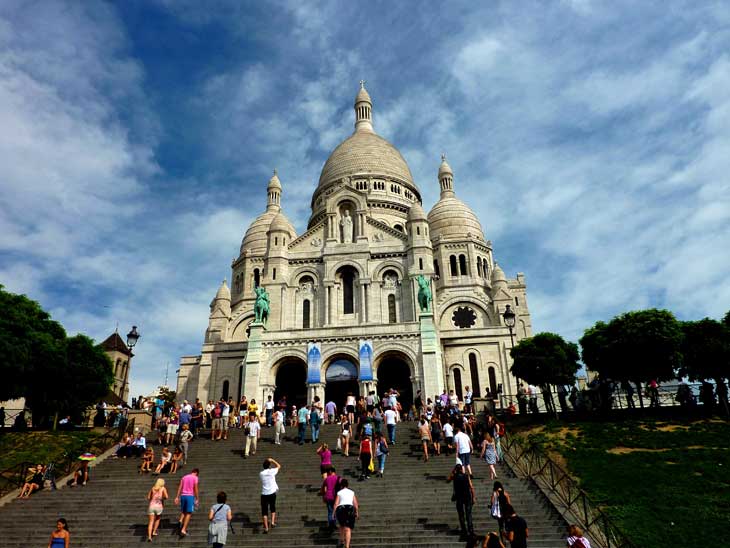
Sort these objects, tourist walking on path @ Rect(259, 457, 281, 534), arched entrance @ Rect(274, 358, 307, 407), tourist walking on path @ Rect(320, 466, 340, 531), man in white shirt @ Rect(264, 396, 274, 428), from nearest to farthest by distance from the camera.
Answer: tourist walking on path @ Rect(320, 466, 340, 531) < tourist walking on path @ Rect(259, 457, 281, 534) < man in white shirt @ Rect(264, 396, 274, 428) < arched entrance @ Rect(274, 358, 307, 407)

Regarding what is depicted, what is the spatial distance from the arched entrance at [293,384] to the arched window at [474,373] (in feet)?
41.4

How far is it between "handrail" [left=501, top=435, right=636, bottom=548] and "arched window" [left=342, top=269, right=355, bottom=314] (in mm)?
21592

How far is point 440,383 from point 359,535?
68.7 feet

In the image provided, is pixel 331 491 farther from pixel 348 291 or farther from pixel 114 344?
pixel 114 344

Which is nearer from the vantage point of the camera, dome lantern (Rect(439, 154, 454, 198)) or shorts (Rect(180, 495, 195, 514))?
shorts (Rect(180, 495, 195, 514))

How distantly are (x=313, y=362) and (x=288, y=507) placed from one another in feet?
64.7

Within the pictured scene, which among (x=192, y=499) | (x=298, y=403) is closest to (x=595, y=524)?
(x=192, y=499)

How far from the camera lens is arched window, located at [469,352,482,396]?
41634mm

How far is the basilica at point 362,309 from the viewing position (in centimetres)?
3541

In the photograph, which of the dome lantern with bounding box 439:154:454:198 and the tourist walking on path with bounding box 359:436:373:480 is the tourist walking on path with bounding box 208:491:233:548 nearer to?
the tourist walking on path with bounding box 359:436:373:480

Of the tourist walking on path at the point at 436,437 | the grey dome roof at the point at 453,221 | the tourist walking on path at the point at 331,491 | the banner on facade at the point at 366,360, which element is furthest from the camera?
the grey dome roof at the point at 453,221

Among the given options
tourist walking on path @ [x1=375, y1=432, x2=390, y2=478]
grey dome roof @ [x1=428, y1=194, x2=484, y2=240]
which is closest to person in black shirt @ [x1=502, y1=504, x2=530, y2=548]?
tourist walking on path @ [x1=375, y1=432, x2=390, y2=478]

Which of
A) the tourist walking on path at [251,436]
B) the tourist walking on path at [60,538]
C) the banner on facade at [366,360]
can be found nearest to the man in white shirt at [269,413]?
the tourist walking on path at [251,436]

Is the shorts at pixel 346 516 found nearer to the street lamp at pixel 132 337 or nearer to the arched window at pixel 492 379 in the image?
the street lamp at pixel 132 337
